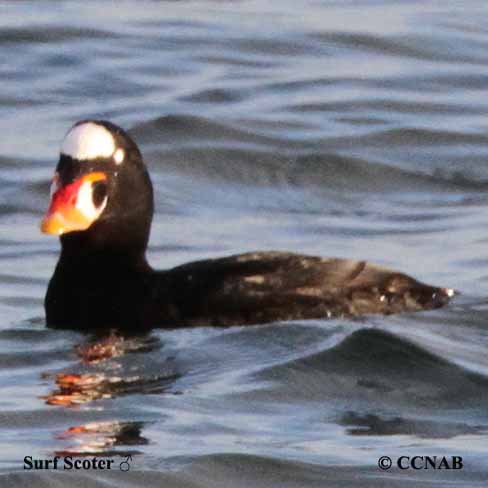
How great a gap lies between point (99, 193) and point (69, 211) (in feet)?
0.83

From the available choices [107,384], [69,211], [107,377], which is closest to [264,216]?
[69,211]

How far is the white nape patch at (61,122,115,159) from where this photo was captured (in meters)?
10.8

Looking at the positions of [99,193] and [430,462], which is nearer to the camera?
[430,462]

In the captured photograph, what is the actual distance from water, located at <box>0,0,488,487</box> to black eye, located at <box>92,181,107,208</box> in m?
0.69

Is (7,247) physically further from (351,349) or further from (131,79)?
(131,79)

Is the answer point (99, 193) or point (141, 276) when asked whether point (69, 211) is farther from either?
point (141, 276)

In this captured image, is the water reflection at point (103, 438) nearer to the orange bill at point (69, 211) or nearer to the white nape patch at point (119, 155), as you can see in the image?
the orange bill at point (69, 211)

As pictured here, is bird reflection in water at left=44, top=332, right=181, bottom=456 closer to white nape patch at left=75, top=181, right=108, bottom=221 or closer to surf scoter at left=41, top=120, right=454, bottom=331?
surf scoter at left=41, top=120, right=454, bottom=331

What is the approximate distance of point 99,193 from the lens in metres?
10.9

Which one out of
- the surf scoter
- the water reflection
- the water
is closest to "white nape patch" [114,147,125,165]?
the surf scoter

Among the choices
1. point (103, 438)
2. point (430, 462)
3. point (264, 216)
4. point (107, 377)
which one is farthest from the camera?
point (264, 216)

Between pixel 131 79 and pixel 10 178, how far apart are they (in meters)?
3.91

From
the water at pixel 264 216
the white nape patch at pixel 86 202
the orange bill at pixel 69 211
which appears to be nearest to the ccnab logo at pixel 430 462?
the water at pixel 264 216

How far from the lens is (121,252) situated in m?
11.0
